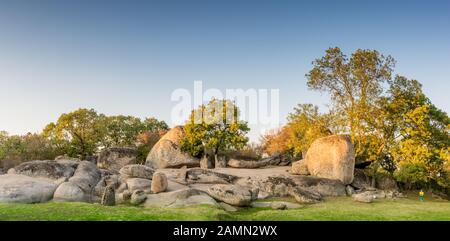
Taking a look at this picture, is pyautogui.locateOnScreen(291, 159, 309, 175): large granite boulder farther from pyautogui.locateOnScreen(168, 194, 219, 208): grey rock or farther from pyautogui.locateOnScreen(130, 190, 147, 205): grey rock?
pyautogui.locateOnScreen(130, 190, 147, 205): grey rock

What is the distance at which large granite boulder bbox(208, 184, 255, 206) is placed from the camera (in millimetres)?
28938

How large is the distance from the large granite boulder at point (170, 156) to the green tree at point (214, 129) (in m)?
0.91

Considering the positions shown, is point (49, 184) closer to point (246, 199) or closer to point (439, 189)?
point (246, 199)

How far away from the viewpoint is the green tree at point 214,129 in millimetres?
50500

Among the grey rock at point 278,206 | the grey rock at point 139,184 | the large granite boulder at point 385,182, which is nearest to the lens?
the grey rock at point 278,206

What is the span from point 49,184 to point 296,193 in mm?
20263

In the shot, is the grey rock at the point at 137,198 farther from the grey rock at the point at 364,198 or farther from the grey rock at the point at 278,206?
the grey rock at the point at 364,198

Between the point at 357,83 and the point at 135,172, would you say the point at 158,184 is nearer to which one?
the point at 135,172

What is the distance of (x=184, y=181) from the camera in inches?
1455

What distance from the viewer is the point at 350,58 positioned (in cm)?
4459

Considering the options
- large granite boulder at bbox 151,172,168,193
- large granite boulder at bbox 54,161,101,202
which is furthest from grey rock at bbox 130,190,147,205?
large granite boulder at bbox 54,161,101,202

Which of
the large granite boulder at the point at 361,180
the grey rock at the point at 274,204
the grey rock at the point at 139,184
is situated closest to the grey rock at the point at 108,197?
the grey rock at the point at 139,184

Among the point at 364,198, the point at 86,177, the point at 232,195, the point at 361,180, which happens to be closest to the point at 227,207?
the point at 232,195

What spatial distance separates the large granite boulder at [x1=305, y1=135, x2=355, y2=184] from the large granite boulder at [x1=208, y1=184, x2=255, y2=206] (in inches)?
515
